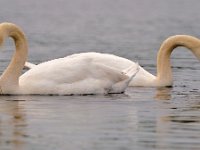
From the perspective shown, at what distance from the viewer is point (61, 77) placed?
22.4m

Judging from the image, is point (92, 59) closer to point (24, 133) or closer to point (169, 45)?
point (169, 45)

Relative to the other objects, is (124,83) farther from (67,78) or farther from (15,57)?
(15,57)

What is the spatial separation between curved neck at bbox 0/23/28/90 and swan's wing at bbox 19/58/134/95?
185mm

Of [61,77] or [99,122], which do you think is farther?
[61,77]

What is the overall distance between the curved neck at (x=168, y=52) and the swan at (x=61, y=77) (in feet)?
7.21

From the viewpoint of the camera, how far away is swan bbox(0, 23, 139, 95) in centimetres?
2245

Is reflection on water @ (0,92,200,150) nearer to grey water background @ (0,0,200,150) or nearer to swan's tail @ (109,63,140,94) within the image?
grey water background @ (0,0,200,150)

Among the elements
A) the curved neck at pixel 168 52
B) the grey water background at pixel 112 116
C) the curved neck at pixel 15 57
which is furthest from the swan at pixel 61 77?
the curved neck at pixel 168 52

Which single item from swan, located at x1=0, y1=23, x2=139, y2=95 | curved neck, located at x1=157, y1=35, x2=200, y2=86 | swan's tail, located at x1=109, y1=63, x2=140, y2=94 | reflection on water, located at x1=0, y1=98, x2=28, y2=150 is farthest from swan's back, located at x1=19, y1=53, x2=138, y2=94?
curved neck, located at x1=157, y1=35, x2=200, y2=86

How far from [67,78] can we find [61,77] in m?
0.11

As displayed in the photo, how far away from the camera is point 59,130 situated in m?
17.7

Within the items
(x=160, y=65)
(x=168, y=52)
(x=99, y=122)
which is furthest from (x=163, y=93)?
(x=99, y=122)

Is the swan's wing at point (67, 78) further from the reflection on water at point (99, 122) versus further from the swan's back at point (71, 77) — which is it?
the reflection on water at point (99, 122)

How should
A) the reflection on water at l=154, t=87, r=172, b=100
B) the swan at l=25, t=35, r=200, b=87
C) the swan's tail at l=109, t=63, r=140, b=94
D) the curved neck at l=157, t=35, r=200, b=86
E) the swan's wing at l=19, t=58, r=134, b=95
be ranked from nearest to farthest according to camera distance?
the swan's wing at l=19, t=58, r=134, b=95 < the reflection on water at l=154, t=87, r=172, b=100 < the swan's tail at l=109, t=63, r=140, b=94 < the swan at l=25, t=35, r=200, b=87 < the curved neck at l=157, t=35, r=200, b=86
